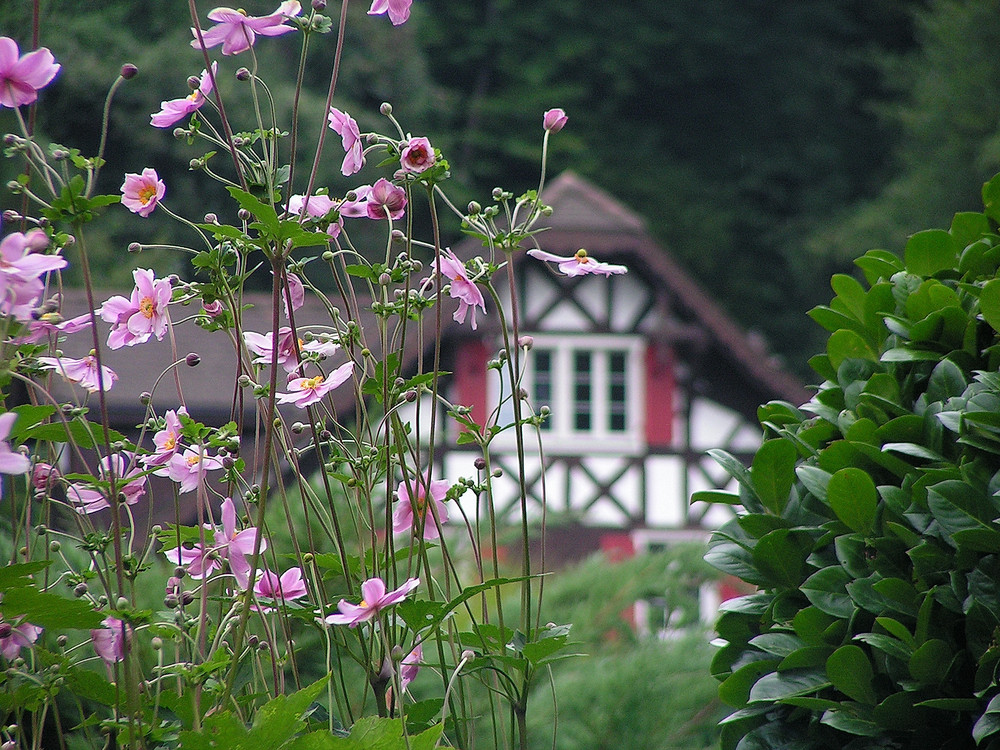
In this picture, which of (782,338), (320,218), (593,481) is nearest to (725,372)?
(593,481)

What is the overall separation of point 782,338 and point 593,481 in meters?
8.93

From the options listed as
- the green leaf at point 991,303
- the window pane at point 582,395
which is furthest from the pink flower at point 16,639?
the window pane at point 582,395

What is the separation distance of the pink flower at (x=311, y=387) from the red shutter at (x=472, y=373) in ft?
26.9

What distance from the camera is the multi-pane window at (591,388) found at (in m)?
9.73

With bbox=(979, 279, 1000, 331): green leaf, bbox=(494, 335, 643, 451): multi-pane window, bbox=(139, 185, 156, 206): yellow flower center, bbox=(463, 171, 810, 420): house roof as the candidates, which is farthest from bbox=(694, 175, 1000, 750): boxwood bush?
bbox=(494, 335, 643, 451): multi-pane window

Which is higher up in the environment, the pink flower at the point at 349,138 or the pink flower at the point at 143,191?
the pink flower at the point at 349,138

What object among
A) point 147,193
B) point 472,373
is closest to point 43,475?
point 147,193

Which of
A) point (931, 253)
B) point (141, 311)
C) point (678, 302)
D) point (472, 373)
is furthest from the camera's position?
point (678, 302)

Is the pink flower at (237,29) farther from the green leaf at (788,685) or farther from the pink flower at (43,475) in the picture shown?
the green leaf at (788,685)

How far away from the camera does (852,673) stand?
4.05ft

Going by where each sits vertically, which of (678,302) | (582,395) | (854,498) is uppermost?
(678,302)

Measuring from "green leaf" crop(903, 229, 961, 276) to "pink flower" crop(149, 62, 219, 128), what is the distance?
957 mm

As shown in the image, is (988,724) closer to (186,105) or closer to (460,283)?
(460,283)

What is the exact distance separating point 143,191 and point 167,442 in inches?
10.7
